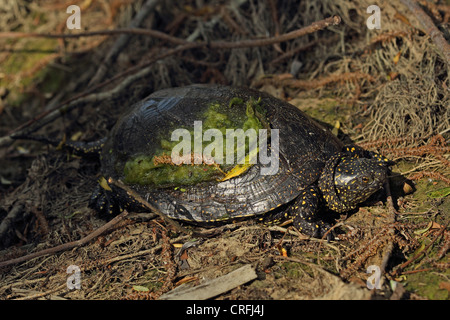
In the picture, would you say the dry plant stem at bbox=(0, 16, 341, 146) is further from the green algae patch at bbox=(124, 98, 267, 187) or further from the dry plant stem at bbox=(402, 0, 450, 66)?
the green algae patch at bbox=(124, 98, 267, 187)

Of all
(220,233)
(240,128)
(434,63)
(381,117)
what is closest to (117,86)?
(240,128)

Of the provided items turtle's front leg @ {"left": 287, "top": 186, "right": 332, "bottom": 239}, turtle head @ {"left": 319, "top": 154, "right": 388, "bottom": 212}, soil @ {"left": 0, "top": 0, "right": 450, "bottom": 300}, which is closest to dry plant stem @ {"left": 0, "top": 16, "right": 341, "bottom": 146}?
soil @ {"left": 0, "top": 0, "right": 450, "bottom": 300}

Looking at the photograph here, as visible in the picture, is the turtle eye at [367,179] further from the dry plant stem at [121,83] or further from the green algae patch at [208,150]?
the dry plant stem at [121,83]

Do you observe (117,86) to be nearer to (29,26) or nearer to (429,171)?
(29,26)

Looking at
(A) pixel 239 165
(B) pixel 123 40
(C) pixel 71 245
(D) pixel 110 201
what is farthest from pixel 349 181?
(B) pixel 123 40

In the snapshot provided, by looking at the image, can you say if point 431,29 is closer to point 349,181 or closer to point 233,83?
point 349,181
